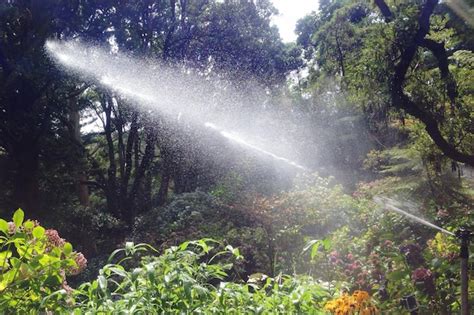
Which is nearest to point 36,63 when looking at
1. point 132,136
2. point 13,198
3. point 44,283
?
point 13,198

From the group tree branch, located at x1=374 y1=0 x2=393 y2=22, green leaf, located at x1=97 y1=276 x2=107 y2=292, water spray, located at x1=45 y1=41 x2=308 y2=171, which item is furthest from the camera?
water spray, located at x1=45 y1=41 x2=308 y2=171

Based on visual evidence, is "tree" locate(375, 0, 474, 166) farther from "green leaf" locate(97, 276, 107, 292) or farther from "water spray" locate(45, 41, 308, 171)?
"water spray" locate(45, 41, 308, 171)

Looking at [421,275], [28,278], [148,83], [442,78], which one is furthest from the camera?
[148,83]

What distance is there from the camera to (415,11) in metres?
4.85

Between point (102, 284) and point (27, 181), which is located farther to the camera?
point (27, 181)

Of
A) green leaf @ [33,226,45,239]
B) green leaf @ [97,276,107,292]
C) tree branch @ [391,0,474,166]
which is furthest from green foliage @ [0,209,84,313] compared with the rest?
tree branch @ [391,0,474,166]

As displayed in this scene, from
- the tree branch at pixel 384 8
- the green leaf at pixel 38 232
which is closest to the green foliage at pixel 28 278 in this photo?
the green leaf at pixel 38 232

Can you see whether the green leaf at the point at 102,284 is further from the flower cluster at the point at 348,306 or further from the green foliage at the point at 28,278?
the flower cluster at the point at 348,306

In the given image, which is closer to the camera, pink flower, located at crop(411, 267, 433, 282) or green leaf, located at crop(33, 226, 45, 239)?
green leaf, located at crop(33, 226, 45, 239)

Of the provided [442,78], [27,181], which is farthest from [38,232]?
[27,181]

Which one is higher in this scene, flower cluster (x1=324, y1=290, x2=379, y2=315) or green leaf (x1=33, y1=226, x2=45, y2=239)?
green leaf (x1=33, y1=226, x2=45, y2=239)

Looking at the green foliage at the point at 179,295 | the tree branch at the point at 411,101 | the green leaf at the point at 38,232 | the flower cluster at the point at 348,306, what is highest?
the tree branch at the point at 411,101

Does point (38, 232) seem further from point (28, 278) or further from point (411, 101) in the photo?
point (411, 101)

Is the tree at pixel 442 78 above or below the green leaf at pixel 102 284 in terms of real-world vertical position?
above
